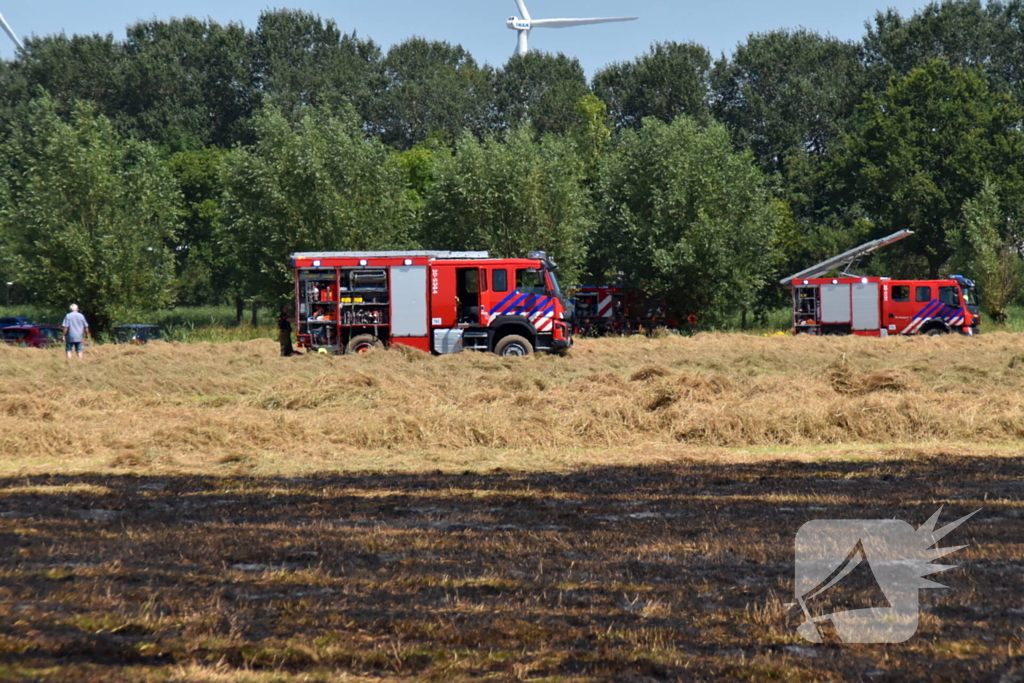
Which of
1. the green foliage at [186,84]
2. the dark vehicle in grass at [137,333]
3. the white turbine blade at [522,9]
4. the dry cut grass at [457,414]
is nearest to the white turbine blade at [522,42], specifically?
the white turbine blade at [522,9]

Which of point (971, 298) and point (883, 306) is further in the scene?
point (883, 306)

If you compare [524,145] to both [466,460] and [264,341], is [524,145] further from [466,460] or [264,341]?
[466,460]

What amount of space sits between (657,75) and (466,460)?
6182 centimetres

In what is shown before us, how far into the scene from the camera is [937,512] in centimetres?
730

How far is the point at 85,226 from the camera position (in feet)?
133

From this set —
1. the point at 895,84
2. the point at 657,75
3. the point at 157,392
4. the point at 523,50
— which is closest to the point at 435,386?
the point at 157,392

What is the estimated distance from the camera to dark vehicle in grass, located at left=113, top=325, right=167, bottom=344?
34.9 meters

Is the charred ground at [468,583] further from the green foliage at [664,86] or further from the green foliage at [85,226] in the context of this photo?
the green foliage at [664,86]

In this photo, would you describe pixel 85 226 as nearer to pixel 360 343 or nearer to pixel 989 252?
pixel 360 343

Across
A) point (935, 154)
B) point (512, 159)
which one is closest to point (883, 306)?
point (512, 159)

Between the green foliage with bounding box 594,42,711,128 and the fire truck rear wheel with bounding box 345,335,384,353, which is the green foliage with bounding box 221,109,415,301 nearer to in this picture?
the fire truck rear wheel with bounding box 345,335,384,353

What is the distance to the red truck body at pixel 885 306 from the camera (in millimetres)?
35094

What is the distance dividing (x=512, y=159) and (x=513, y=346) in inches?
714

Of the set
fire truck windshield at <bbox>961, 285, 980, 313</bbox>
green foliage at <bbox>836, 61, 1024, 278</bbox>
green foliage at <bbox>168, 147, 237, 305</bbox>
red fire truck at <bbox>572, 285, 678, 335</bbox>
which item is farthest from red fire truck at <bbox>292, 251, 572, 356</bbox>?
green foliage at <bbox>168, 147, 237, 305</bbox>
